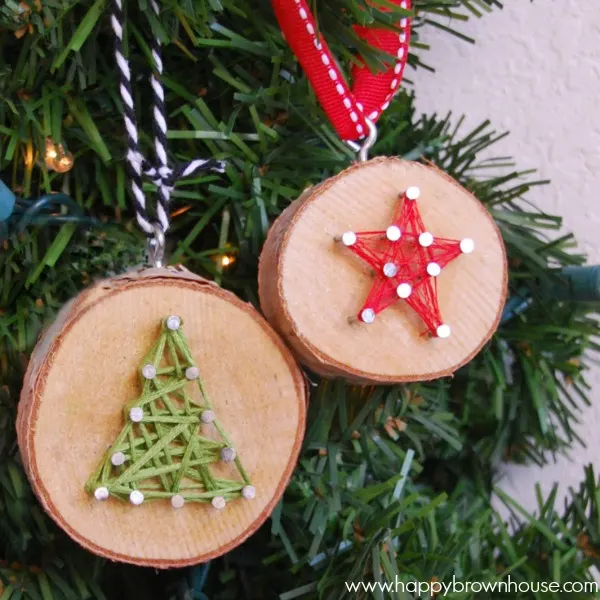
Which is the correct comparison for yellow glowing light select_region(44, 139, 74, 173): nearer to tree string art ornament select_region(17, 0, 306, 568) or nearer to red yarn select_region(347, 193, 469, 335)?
tree string art ornament select_region(17, 0, 306, 568)

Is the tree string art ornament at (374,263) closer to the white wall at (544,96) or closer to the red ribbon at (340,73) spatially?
the red ribbon at (340,73)

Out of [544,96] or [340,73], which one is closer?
[340,73]

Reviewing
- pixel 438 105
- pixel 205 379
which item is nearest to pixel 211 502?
pixel 205 379

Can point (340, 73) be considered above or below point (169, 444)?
above

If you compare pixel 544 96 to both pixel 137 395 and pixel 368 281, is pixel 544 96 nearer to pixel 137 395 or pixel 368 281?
Answer: pixel 368 281

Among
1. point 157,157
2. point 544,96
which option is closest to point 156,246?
point 157,157

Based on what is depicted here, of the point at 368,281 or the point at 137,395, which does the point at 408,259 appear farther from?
the point at 137,395

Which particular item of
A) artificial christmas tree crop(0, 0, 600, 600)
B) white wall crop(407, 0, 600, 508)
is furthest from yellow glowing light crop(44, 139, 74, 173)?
white wall crop(407, 0, 600, 508)
